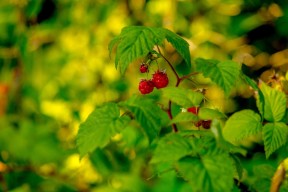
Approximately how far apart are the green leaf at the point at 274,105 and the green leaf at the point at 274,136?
1.3 inches

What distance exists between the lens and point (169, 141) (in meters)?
0.90

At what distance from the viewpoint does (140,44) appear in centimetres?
96

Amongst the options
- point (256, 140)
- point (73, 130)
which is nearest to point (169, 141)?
point (256, 140)

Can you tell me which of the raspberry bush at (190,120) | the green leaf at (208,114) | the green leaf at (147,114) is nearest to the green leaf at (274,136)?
the raspberry bush at (190,120)

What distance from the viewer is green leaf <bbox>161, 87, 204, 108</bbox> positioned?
1.01 metres

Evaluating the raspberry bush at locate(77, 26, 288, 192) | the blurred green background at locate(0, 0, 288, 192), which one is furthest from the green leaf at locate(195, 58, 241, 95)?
the blurred green background at locate(0, 0, 288, 192)

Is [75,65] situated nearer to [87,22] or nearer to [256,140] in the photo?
[87,22]

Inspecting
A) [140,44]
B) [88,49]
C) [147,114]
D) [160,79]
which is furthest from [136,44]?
[88,49]

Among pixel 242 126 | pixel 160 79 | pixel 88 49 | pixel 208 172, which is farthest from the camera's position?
pixel 88 49

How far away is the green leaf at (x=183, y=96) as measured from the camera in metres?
1.01

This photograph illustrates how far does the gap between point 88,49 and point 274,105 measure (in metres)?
2.20

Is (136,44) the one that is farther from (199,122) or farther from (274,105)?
(274,105)

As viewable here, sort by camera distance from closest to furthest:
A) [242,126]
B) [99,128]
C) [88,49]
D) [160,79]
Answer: [99,128] < [242,126] < [160,79] < [88,49]

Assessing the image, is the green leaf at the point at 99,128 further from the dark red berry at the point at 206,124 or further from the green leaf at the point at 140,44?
the dark red berry at the point at 206,124
